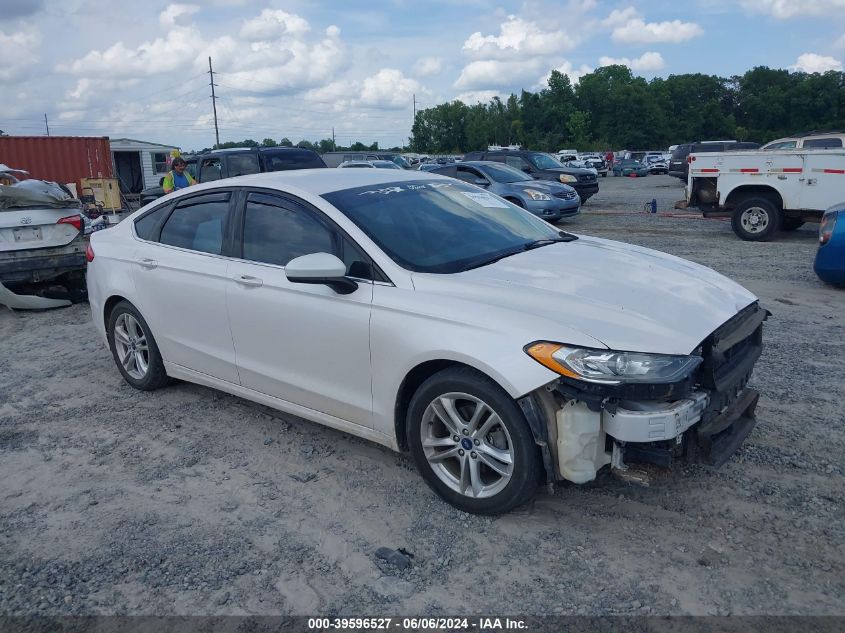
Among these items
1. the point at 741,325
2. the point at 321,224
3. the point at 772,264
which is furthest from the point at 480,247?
the point at 772,264

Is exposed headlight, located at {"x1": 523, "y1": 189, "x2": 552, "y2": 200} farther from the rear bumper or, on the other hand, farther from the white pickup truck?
the rear bumper

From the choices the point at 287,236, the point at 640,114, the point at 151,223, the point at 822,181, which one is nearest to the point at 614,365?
the point at 287,236

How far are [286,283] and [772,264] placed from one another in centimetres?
826

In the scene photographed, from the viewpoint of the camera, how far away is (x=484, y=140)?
289 feet

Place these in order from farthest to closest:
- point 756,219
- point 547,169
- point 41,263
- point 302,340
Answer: point 547,169 → point 756,219 → point 41,263 → point 302,340

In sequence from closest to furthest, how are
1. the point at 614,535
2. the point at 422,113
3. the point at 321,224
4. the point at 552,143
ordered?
the point at 614,535
the point at 321,224
the point at 552,143
the point at 422,113

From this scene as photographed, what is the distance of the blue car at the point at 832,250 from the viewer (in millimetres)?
7598

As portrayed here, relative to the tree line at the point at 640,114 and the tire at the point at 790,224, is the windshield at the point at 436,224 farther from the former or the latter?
the tree line at the point at 640,114

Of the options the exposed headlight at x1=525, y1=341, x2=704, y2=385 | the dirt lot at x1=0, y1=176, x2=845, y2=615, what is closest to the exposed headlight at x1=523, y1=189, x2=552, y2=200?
the dirt lot at x1=0, y1=176, x2=845, y2=615

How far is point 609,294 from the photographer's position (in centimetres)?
339

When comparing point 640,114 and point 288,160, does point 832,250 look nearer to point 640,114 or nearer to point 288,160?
point 288,160

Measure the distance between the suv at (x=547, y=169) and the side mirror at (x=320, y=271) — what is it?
15827 millimetres

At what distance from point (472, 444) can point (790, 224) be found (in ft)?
37.9

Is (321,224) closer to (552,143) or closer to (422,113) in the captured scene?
(552,143)
